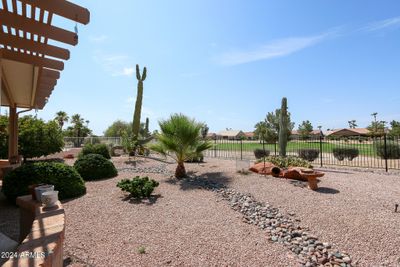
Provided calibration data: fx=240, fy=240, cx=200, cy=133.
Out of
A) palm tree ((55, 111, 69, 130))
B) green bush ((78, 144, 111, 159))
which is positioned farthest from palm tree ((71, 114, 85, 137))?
green bush ((78, 144, 111, 159))

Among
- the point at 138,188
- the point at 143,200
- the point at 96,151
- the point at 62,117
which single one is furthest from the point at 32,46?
the point at 62,117

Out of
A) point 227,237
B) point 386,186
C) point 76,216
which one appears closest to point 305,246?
point 227,237

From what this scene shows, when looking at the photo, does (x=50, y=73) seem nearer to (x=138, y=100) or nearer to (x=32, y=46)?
(x=32, y=46)

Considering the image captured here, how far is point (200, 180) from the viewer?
7.46 meters

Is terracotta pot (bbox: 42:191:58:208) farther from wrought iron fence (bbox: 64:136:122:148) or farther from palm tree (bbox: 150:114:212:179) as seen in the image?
wrought iron fence (bbox: 64:136:122:148)

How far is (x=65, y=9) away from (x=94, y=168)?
17.8 feet

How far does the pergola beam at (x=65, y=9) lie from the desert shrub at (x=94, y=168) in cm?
531

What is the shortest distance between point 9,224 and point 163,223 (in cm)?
261

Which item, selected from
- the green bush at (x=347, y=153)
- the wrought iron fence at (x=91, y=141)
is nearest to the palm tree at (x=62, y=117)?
the wrought iron fence at (x=91, y=141)

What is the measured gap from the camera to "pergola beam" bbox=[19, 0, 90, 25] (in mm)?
2850

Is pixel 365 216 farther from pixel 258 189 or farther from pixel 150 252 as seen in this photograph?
pixel 150 252

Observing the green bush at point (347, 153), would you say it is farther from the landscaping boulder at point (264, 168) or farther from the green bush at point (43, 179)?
the green bush at point (43, 179)

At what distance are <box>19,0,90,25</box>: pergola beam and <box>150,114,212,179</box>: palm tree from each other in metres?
5.04

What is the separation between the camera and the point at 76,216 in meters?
4.37
